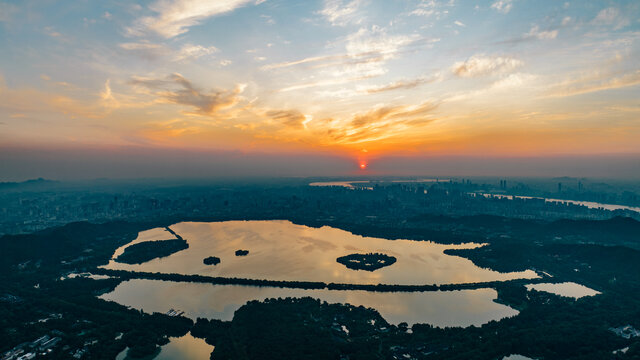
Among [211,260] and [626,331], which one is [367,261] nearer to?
[211,260]

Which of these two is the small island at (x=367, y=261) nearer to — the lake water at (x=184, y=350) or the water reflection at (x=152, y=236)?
the lake water at (x=184, y=350)

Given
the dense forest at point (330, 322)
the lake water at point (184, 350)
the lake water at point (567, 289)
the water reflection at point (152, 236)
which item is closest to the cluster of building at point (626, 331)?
the dense forest at point (330, 322)

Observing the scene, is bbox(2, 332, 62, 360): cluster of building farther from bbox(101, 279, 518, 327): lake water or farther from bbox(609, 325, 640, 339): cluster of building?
bbox(609, 325, 640, 339): cluster of building

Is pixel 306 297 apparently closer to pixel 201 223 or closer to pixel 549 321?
pixel 549 321

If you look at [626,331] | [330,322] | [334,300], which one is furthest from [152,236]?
[626,331]

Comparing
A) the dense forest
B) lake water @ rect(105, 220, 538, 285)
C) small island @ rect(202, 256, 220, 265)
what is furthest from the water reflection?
small island @ rect(202, 256, 220, 265)

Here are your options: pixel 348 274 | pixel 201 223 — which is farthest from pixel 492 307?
pixel 201 223
